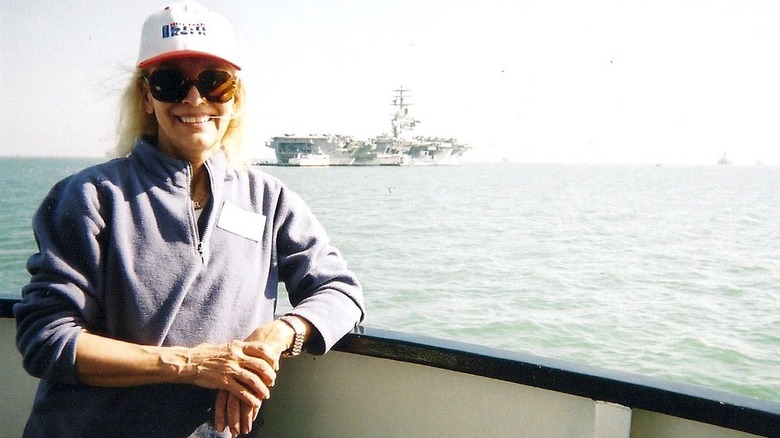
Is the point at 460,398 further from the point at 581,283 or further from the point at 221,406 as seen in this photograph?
the point at 581,283

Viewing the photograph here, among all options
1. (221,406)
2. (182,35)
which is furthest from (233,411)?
(182,35)

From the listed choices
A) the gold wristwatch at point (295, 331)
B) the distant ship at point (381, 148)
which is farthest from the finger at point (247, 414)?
the distant ship at point (381, 148)

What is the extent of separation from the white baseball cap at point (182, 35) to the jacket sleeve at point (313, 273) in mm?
344

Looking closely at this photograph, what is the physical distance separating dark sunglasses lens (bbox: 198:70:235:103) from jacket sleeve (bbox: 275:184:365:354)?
24cm

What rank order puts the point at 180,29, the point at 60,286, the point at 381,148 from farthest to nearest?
Answer: 1. the point at 381,148
2. the point at 180,29
3. the point at 60,286

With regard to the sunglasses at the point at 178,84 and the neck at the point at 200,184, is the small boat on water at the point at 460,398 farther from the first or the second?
the sunglasses at the point at 178,84

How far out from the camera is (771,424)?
0.98 meters

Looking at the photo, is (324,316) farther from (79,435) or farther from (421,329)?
(421,329)

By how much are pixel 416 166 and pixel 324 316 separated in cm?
6335

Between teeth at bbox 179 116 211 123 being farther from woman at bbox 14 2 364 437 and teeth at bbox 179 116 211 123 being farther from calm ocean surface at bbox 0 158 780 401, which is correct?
calm ocean surface at bbox 0 158 780 401

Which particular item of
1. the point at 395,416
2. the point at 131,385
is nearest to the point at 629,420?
the point at 395,416

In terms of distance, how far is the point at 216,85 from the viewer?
1240 mm

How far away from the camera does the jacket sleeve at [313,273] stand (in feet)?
4.13

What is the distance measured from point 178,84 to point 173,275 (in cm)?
39
